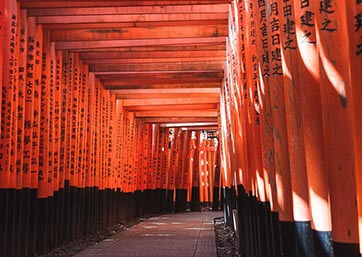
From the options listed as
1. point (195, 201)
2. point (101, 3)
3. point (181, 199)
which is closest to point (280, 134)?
point (101, 3)

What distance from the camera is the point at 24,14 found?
7363 mm

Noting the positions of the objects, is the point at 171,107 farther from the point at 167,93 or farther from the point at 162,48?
the point at 162,48

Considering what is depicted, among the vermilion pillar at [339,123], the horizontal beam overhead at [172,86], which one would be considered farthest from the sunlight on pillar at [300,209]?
the horizontal beam overhead at [172,86]

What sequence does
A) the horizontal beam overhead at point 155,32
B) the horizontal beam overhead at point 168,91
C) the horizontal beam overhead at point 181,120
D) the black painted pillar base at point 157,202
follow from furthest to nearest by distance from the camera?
the black painted pillar base at point 157,202, the horizontal beam overhead at point 181,120, the horizontal beam overhead at point 168,91, the horizontal beam overhead at point 155,32

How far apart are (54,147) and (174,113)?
7.88 m

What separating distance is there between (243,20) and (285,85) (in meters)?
2.36

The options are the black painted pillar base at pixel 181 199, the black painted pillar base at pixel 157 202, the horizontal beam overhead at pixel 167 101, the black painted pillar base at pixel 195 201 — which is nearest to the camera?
the horizontal beam overhead at pixel 167 101

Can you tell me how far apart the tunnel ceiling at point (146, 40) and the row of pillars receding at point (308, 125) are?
3594mm

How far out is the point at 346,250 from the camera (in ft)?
7.23

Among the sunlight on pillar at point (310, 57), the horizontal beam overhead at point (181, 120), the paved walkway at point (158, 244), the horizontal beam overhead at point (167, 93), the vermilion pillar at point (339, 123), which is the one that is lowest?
the paved walkway at point (158, 244)

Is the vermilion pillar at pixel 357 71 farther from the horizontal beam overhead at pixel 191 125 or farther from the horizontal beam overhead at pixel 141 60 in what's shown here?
the horizontal beam overhead at pixel 191 125

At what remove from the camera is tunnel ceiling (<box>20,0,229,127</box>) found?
7.76 m

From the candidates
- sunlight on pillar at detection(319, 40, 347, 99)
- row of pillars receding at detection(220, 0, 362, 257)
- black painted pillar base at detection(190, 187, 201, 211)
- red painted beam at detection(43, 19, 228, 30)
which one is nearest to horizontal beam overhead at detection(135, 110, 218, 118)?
black painted pillar base at detection(190, 187, 201, 211)

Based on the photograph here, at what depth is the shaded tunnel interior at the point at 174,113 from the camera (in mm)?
2322
